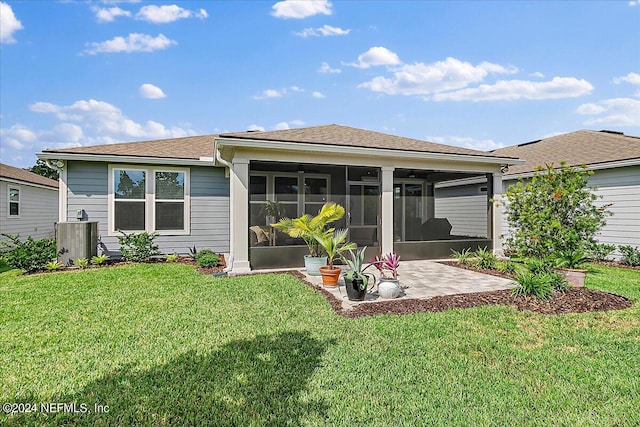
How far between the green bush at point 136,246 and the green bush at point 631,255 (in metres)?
12.6

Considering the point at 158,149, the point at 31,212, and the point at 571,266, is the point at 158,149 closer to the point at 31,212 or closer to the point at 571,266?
the point at 31,212

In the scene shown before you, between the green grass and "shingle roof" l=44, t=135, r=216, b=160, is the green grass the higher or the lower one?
the lower one

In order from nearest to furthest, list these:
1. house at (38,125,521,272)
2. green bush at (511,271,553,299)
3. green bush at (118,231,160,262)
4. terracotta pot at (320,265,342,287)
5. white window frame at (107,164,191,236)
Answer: green bush at (511,271,553,299), terracotta pot at (320,265,342,287), house at (38,125,521,272), green bush at (118,231,160,262), white window frame at (107,164,191,236)

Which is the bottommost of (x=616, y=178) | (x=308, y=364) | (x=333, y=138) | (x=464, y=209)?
(x=308, y=364)

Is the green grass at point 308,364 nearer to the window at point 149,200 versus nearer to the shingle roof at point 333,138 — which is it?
the shingle roof at point 333,138

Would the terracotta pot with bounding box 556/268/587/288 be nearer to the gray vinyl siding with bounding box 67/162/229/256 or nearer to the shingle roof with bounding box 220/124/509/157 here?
the shingle roof with bounding box 220/124/509/157

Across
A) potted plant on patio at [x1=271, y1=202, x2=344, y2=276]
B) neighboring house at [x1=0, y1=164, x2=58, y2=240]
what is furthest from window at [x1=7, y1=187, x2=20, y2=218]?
potted plant on patio at [x1=271, y1=202, x2=344, y2=276]

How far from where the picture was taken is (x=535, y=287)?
531cm

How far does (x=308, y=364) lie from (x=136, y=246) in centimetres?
760

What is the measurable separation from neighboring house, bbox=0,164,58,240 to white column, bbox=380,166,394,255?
535 inches

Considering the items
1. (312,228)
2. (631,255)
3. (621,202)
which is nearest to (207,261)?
(312,228)

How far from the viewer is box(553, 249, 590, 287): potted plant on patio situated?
6066mm

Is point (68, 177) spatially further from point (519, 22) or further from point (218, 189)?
point (519, 22)

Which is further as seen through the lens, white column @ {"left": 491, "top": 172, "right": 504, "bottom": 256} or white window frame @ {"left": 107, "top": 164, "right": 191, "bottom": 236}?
white column @ {"left": 491, "top": 172, "right": 504, "bottom": 256}
